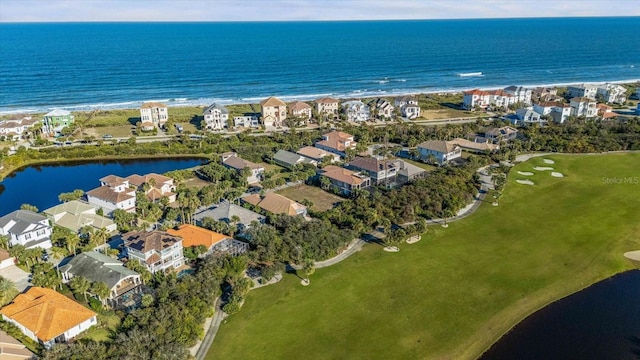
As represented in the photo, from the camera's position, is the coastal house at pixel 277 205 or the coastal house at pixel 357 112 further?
the coastal house at pixel 357 112

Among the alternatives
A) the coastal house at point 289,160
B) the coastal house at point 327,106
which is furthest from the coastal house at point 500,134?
the coastal house at point 289,160

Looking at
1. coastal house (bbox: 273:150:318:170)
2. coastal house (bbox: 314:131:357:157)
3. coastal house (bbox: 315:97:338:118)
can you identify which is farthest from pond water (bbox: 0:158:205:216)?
coastal house (bbox: 315:97:338:118)

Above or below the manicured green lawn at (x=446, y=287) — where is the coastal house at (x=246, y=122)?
above

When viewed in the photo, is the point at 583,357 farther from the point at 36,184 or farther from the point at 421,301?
the point at 36,184

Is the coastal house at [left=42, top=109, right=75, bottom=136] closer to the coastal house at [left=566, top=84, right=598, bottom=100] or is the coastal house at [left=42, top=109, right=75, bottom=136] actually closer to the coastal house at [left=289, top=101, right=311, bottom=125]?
the coastal house at [left=289, top=101, right=311, bottom=125]

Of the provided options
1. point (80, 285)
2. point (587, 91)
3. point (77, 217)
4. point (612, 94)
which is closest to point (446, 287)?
point (80, 285)

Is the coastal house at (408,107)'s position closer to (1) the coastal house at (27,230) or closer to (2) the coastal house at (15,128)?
(1) the coastal house at (27,230)
